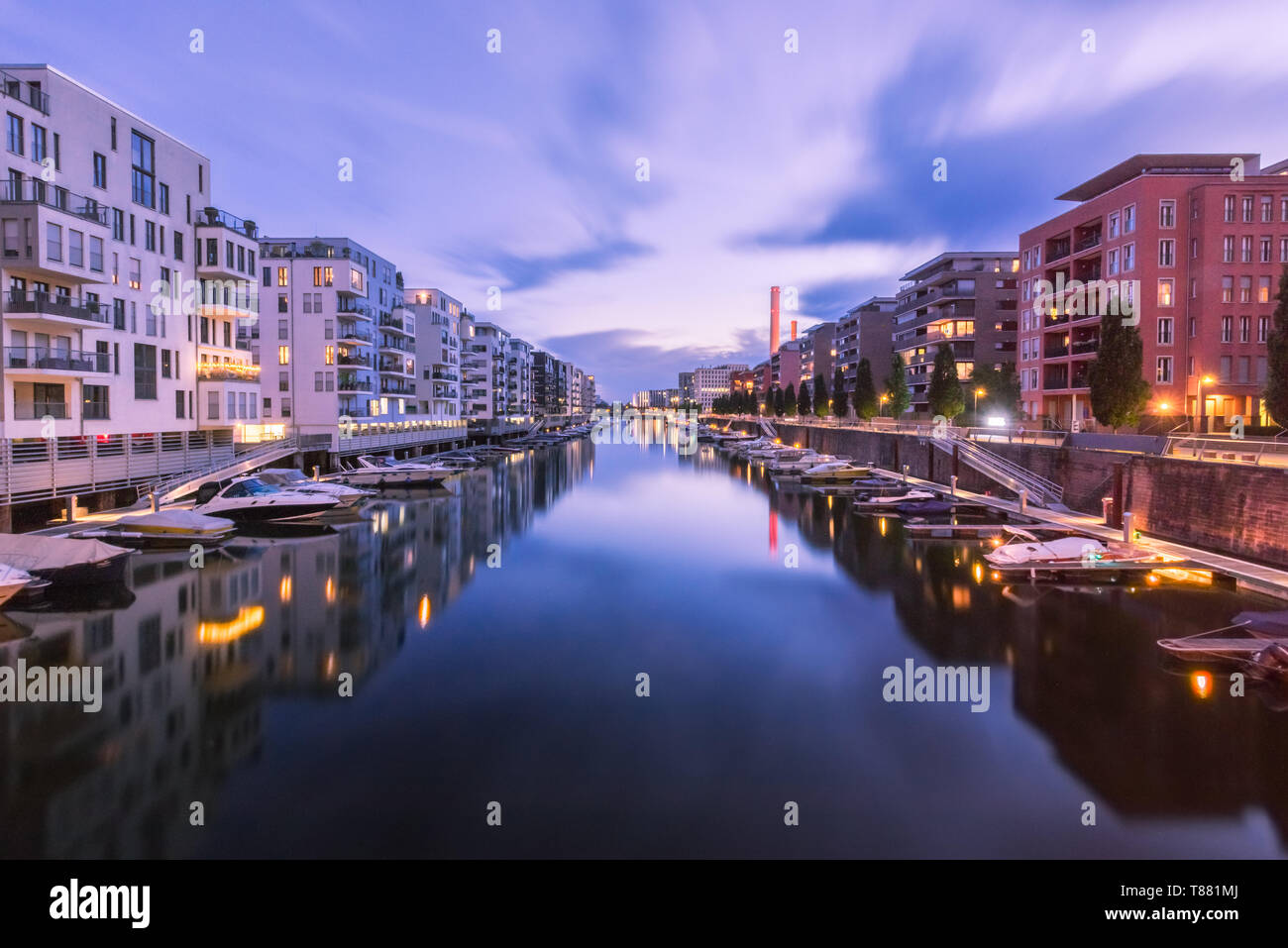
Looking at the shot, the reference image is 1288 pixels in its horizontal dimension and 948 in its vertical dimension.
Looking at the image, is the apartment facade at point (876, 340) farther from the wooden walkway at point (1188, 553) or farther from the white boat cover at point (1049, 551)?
the white boat cover at point (1049, 551)

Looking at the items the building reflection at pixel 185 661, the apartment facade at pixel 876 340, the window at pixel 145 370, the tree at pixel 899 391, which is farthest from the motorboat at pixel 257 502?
the apartment facade at pixel 876 340

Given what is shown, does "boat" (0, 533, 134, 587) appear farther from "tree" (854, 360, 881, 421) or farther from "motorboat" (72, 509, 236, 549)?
"tree" (854, 360, 881, 421)

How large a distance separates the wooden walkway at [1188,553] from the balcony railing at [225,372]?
46.1 metres

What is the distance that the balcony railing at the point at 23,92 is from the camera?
100 ft

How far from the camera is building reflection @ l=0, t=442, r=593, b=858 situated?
10578 millimetres

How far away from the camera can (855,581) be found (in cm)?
2652

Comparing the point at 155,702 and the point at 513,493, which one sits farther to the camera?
the point at 513,493

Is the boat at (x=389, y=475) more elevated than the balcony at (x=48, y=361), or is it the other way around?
the balcony at (x=48, y=361)

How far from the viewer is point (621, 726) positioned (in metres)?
13.8

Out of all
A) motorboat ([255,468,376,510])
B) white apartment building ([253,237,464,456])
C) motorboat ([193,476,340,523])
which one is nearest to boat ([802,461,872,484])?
motorboat ([255,468,376,510])

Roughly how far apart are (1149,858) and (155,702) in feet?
56.9

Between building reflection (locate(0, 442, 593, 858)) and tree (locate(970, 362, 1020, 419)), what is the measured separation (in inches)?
2216
